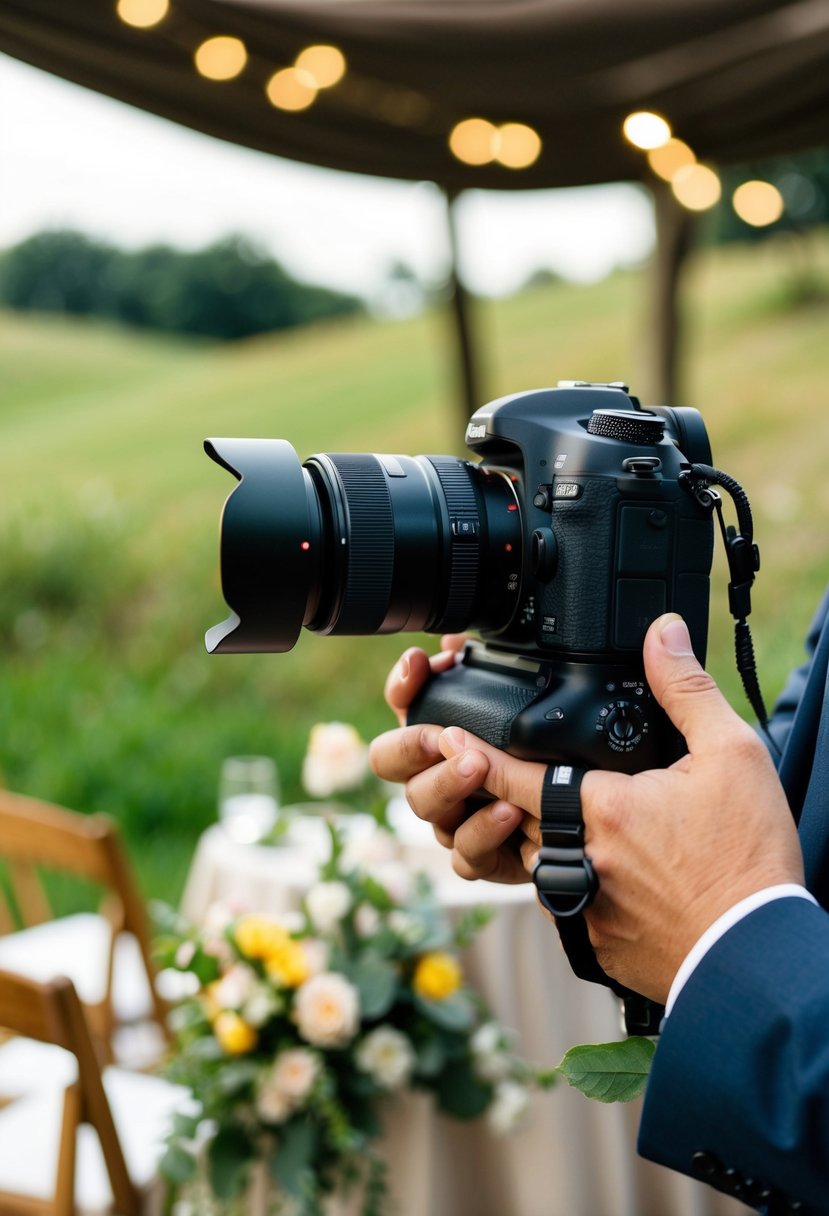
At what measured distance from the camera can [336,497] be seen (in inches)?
34.1

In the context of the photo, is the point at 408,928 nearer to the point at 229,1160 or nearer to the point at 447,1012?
the point at 447,1012

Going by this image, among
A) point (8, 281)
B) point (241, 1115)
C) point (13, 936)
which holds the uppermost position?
point (8, 281)

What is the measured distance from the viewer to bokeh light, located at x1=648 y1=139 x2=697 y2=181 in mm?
2621

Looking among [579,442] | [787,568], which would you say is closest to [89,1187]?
[579,442]

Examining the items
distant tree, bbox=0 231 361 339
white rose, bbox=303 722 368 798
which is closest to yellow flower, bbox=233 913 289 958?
white rose, bbox=303 722 368 798

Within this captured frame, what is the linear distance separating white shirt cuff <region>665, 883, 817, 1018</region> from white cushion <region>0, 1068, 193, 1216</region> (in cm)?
106

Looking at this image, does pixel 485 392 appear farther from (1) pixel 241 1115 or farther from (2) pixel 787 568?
(2) pixel 787 568

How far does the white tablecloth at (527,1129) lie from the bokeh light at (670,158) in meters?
1.76

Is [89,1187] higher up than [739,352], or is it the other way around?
[739,352]

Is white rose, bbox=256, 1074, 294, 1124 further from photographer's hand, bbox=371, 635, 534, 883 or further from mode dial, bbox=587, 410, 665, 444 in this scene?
mode dial, bbox=587, 410, 665, 444

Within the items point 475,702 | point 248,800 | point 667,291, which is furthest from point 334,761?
point 667,291

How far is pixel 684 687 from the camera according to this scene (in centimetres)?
75

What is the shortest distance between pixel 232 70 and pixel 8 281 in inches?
924

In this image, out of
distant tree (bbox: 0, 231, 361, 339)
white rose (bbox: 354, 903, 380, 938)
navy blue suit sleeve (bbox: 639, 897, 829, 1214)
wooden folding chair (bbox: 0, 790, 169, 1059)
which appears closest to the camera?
navy blue suit sleeve (bbox: 639, 897, 829, 1214)
